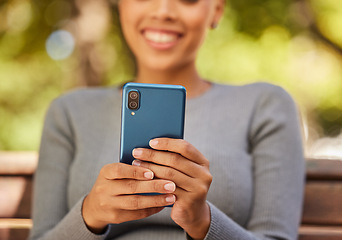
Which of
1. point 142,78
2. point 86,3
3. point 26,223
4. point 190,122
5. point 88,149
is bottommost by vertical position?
point 26,223

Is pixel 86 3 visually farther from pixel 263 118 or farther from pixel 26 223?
pixel 263 118

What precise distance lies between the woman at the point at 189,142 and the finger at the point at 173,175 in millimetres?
177

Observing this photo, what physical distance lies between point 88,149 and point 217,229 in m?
0.58

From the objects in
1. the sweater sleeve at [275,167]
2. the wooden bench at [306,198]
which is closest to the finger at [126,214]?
the sweater sleeve at [275,167]

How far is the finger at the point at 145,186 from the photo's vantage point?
1006 mm

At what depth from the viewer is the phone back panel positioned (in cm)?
108

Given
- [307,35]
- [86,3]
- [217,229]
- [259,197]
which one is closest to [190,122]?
[259,197]

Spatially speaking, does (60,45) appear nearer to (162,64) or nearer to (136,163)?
(162,64)

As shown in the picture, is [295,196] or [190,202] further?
[295,196]

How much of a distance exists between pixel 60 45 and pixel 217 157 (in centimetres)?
438

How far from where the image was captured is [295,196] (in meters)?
1.48

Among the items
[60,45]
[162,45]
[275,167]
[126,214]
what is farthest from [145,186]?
[60,45]

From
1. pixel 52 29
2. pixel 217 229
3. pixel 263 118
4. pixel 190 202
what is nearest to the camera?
pixel 190 202

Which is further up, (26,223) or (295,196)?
(295,196)
